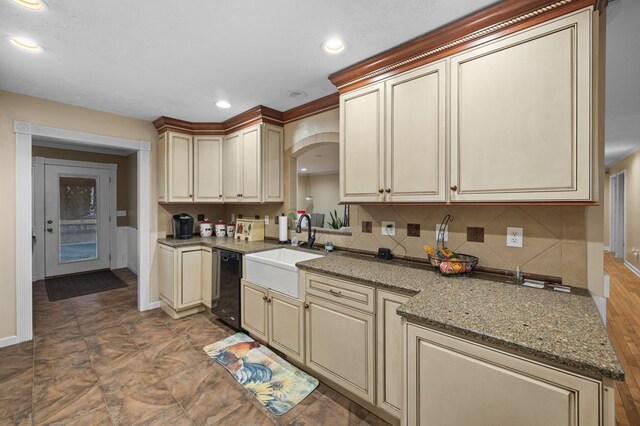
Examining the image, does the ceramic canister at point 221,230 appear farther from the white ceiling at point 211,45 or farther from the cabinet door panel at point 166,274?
the white ceiling at point 211,45

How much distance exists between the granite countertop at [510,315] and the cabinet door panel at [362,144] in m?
0.61

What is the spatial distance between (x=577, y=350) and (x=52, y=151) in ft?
22.4

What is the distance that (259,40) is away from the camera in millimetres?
1823

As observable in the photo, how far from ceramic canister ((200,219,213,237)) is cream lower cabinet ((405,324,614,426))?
3.22 metres

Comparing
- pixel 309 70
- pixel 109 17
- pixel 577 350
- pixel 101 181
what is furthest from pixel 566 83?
pixel 101 181

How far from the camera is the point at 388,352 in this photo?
164 cm

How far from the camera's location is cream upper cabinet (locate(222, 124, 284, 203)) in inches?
123

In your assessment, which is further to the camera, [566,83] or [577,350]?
[566,83]

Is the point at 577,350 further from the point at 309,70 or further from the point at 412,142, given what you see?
the point at 309,70

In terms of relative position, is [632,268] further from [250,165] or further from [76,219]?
[76,219]

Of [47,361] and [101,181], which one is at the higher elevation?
[101,181]

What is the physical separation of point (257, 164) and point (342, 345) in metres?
2.06

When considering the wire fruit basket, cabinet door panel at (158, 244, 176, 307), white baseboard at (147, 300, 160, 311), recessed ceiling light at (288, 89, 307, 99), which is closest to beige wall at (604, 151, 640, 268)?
the wire fruit basket

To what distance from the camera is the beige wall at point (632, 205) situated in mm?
5699
